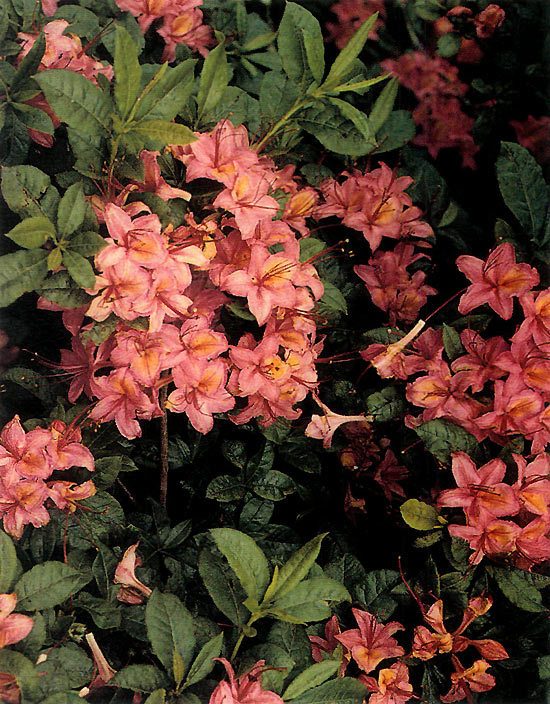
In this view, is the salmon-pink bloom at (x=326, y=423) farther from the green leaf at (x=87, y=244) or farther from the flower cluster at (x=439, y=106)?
the flower cluster at (x=439, y=106)

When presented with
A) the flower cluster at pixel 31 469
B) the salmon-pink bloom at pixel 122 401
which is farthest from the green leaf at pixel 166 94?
the flower cluster at pixel 31 469

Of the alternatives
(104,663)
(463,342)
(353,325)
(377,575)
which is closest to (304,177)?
(353,325)

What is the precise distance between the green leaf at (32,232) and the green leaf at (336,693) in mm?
574

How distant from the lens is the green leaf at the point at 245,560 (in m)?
0.78

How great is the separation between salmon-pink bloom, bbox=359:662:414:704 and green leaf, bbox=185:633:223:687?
0.24 meters

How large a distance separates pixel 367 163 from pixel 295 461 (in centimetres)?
52

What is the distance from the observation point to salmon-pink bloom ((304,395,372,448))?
41.4 inches

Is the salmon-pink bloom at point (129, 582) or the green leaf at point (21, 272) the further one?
the salmon-pink bloom at point (129, 582)

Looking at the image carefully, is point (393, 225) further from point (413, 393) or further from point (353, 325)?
point (413, 393)

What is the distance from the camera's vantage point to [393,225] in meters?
1.12

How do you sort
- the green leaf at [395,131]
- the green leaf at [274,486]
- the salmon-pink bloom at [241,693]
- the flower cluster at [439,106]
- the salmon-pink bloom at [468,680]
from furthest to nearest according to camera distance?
1. the flower cluster at [439,106]
2. the green leaf at [395,131]
3. the green leaf at [274,486]
4. the salmon-pink bloom at [468,680]
5. the salmon-pink bloom at [241,693]

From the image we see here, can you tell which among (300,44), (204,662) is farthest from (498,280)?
(204,662)

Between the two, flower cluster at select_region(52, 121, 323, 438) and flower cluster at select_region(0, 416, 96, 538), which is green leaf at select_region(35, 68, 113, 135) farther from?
flower cluster at select_region(0, 416, 96, 538)

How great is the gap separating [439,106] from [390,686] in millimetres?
1154
